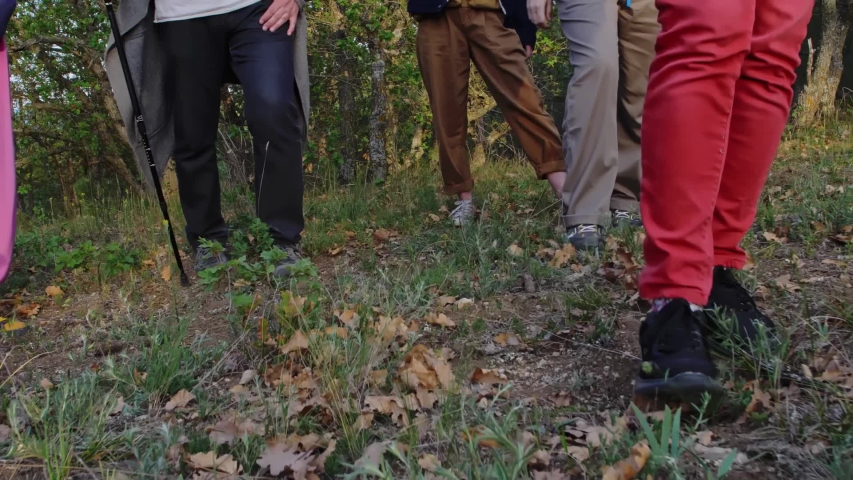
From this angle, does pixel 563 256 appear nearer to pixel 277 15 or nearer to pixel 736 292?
pixel 736 292

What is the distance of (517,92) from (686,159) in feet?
6.85

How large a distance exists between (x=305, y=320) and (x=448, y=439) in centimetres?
69

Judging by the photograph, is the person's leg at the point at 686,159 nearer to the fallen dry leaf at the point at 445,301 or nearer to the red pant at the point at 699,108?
the red pant at the point at 699,108

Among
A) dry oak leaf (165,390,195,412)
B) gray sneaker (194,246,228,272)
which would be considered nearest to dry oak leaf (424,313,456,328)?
dry oak leaf (165,390,195,412)

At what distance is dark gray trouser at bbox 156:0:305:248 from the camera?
2900mm

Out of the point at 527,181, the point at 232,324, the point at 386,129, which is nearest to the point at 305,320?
the point at 232,324

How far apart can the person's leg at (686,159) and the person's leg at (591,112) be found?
136 cm

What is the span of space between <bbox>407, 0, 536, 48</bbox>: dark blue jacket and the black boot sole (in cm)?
259

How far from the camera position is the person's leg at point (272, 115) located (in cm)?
289

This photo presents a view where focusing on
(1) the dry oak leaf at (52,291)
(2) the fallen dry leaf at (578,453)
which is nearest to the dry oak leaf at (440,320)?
(2) the fallen dry leaf at (578,453)

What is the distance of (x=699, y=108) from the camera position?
1.48 meters

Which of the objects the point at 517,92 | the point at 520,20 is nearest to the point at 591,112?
the point at 517,92

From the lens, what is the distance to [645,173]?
1572 millimetres

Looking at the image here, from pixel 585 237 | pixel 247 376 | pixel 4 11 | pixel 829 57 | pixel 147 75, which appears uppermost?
pixel 4 11
